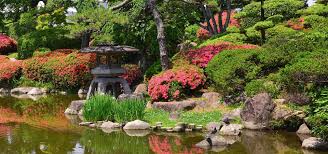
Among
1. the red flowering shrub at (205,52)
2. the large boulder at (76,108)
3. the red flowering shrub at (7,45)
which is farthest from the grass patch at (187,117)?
the red flowering shrub at (7,45)

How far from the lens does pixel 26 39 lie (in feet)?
102

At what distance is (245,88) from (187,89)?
8.26 feet

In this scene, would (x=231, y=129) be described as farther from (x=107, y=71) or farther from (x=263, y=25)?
(x=263, y=25)

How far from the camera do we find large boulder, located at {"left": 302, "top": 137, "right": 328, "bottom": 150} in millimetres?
11680

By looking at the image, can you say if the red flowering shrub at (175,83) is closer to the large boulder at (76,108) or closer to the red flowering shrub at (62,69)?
the large boulder at (76,108)

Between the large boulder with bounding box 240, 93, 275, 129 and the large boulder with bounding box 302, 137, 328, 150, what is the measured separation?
2042 millimetres

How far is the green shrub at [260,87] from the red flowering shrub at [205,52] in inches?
123

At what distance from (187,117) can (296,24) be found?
972cm

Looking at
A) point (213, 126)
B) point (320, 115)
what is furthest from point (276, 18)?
point (320, 115)

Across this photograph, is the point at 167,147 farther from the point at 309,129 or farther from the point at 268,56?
the point at 268,56

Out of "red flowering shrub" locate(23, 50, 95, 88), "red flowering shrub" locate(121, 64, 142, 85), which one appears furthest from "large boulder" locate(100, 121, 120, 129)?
"red flowering shrub" locate(23, 50, 95, 88)

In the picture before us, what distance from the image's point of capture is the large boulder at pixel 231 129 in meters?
13.7

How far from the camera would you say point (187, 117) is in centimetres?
1545

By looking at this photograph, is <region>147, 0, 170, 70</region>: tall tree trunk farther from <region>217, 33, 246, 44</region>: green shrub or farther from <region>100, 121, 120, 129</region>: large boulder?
<region>100, 121, 120, 129</region>: large boulder
